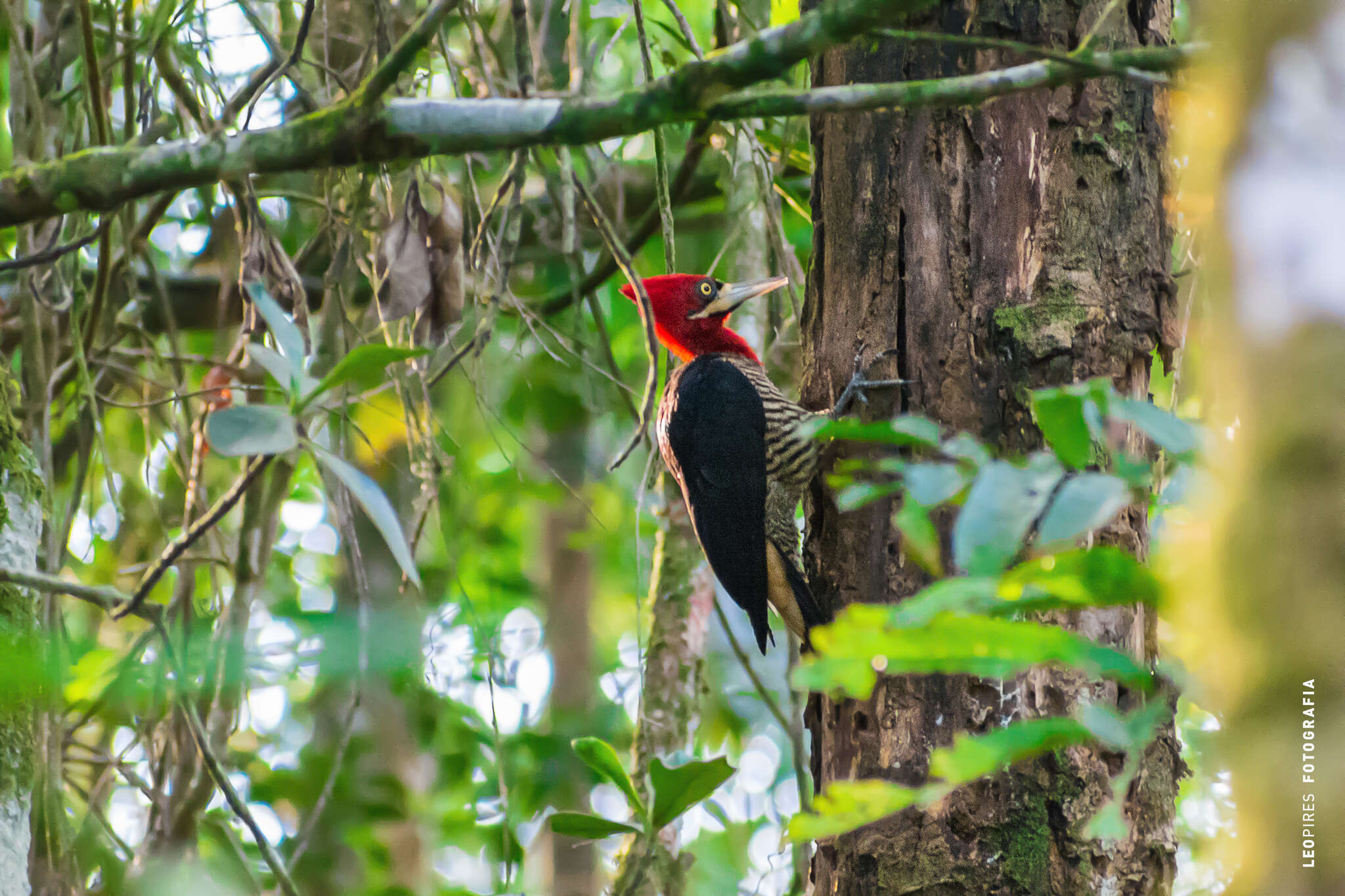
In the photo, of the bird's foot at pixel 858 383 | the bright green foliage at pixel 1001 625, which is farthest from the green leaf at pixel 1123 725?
the bird's foot at pixel 858 383

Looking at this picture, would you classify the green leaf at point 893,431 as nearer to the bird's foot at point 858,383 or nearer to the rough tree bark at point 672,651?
the bird's foot at point 858,383

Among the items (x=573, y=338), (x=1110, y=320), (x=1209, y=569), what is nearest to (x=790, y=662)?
(x=573, y=338)

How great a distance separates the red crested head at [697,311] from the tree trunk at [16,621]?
1.52m

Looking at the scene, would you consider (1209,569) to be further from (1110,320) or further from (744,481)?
(744,481)

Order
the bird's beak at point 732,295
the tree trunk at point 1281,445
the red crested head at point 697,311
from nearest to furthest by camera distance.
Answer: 1. the tree trunk at point 1281,445
2. the bird's beak at point 732,295
3. the red crested head at point 697,311

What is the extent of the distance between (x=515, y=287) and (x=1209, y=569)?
3.95 m

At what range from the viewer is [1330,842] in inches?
20.7

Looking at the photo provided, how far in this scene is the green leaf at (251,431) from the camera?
130 cm

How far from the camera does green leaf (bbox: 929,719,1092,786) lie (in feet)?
2.19

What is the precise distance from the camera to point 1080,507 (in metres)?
0.68

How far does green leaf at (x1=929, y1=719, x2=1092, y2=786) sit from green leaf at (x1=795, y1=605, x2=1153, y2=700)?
40 mm

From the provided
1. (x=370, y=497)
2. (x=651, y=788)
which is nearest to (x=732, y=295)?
(x=651, y=788)

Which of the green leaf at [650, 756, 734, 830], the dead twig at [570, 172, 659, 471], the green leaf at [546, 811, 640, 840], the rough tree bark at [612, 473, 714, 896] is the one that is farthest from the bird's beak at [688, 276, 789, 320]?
the green leaf at [546, 811, 640, 840]

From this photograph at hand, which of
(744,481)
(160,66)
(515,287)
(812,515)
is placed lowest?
(812,515)
